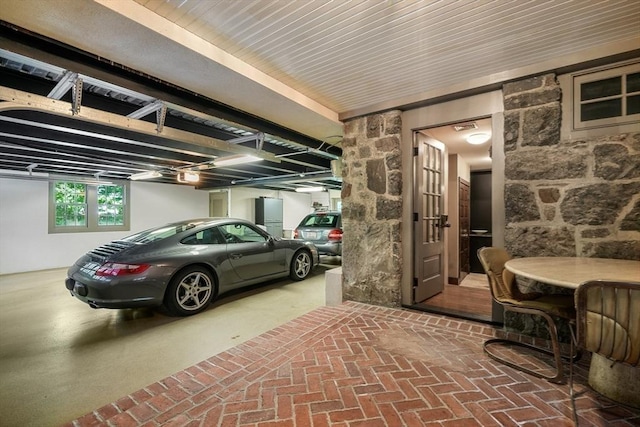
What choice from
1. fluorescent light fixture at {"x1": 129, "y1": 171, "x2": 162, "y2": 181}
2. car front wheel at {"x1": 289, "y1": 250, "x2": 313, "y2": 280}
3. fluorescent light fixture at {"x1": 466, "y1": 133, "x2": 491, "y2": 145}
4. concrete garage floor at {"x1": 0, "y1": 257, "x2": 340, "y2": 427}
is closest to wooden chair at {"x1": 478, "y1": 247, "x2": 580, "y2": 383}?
fluorescent light fixture at {"x1": 466, "y1": 133, "x2": 491, "y2": 145}

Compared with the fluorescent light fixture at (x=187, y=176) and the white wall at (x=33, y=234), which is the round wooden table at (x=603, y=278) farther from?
the white wall at (x=33, y=234)

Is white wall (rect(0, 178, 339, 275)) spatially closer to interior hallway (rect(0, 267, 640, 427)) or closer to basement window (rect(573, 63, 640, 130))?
interior hallway (rect(0, 267, 640, 427))

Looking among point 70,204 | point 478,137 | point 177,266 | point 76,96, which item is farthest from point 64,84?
point 70,204

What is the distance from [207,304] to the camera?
3961mm

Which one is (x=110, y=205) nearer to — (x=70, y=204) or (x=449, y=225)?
(x=70, y=204)

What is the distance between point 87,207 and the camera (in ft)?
26.0

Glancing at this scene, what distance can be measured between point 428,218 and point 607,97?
6.40 feet

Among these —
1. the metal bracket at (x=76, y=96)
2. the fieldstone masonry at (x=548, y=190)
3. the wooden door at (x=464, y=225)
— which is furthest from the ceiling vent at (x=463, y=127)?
the metal bracket at (x=76, y=96)

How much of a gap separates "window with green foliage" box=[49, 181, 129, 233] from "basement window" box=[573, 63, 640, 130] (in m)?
10.2

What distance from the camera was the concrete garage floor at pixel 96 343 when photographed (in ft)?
6.66

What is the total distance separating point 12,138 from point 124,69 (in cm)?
352

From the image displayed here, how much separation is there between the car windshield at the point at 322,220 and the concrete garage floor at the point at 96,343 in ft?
7.28

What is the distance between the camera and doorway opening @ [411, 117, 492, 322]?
11.1ft

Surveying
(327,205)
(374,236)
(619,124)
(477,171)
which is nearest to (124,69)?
(374,236)
